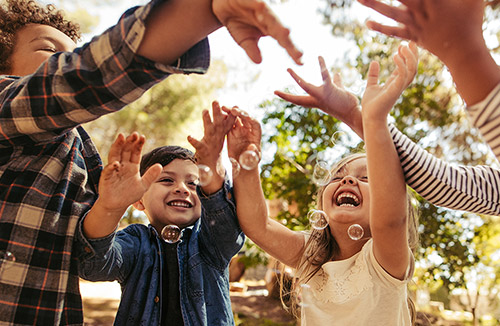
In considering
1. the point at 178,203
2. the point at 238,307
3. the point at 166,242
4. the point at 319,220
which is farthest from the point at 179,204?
the point at 238,307

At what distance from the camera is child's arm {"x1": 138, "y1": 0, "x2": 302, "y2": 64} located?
3.51 feet

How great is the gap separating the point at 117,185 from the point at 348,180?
3.28ft

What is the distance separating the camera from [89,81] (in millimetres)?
1140

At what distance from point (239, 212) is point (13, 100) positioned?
86 centimetres

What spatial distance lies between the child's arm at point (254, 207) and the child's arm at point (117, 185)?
34 centimetres

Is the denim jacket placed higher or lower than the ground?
higher

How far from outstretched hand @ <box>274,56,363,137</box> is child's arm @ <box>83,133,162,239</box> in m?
0.50

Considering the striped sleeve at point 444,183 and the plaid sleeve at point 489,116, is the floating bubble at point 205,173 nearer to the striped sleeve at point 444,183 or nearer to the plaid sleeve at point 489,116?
the striped sleeve at point 444,183

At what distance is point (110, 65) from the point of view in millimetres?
1119

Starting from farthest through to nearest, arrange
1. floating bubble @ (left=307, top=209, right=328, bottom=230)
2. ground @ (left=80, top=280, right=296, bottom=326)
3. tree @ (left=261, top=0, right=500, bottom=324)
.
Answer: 1. ground @ (left=80, top=280, right=296, bottom=326)
2. tree @ (left=261, top=0, right=500, bottom=324)
3. floating bubble @ (left=307, top=209, right=328, bottom=230)

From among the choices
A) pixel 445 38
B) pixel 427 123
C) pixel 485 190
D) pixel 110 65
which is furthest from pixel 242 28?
pixel 427 123

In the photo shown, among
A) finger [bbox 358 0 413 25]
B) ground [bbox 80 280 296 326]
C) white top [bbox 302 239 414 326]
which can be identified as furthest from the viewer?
ground [bbox 80 280 296 326]

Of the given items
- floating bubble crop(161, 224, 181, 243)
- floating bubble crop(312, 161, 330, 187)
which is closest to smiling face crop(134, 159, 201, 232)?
floating bubble crop(161, 224, 181, 243)

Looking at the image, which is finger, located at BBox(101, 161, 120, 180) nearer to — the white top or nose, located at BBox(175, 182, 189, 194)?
nose, located at BBox(175, 182, 189, 194)
